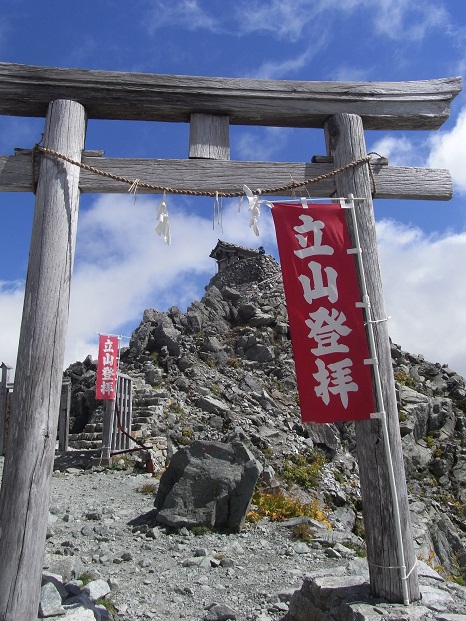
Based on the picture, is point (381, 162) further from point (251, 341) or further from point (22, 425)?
point (251, 341)

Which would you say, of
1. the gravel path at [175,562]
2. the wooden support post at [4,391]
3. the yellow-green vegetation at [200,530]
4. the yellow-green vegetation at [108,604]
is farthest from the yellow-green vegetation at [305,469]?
the yellow-green vegetation at [108,604]

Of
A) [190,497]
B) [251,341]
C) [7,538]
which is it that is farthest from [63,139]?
[251,341]

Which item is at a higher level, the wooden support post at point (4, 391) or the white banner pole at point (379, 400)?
the wooden support post at point (4, 391)

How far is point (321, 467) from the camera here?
53.3 feet

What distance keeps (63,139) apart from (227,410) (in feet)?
47.6

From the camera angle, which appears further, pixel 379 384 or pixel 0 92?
pixel 0 92

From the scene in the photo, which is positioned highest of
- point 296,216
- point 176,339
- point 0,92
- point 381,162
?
point 176,339

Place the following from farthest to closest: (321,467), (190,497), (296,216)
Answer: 1. (321,467)
2. (190,497)
3. (296,216)

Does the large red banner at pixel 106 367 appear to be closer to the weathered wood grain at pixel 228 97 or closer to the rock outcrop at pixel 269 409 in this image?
the rock outcrop at pixel 269 409

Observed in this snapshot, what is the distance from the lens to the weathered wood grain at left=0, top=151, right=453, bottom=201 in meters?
4.32

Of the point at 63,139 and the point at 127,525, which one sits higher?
the point at 63,139

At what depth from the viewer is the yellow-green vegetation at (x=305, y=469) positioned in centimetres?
1480

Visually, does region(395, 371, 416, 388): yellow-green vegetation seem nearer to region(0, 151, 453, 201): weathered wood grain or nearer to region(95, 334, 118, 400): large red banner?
region(95, 334, 118, 400): large red banner

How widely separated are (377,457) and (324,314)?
1.14 m
